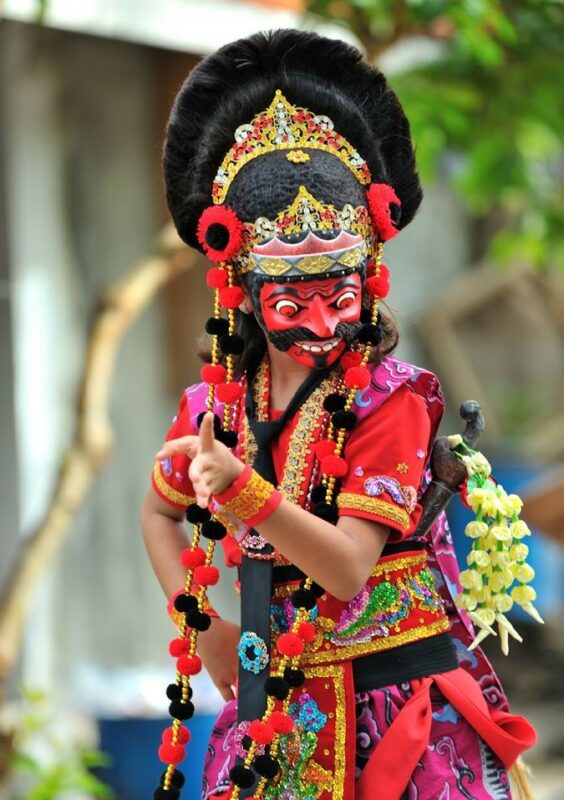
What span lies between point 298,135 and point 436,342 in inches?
229

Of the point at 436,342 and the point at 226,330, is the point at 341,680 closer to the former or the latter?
the point at 226,330

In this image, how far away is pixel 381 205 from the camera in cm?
235

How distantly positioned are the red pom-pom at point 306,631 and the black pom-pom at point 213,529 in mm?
232

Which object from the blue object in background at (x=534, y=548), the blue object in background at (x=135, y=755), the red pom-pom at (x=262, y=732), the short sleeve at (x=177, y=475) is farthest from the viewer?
the blue object in background at (x=534, y=548)

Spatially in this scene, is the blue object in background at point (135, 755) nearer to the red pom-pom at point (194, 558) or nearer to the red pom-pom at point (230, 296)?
the red pom-pom at point (194, 558)

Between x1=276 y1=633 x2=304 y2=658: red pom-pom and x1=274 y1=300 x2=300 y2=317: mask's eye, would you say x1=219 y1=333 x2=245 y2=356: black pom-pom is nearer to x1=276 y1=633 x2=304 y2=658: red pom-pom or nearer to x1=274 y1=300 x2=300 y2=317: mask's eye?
x1=274 y1=300 x2=300 y2=317: mask's eye

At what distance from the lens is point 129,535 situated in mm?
5855

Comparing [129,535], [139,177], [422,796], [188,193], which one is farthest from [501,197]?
[422,796]

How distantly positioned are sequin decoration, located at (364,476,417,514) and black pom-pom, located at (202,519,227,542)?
11.6 inches

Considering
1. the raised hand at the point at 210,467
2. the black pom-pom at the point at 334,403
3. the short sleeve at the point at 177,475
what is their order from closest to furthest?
the raised hand at the point at 210,467, the black pom-pom at the point at 334,403, the short sleeve at the point at 177,475

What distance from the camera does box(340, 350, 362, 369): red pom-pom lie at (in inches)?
93.4

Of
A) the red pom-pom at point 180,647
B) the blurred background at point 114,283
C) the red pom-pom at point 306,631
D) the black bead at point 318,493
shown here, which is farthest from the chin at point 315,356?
the blurred background at point 114,283

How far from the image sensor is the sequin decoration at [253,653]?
7.72ft

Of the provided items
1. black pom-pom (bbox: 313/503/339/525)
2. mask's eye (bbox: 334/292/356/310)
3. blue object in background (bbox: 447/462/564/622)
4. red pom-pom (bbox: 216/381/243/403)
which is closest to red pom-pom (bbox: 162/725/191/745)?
black pom-pom (bbox: 313/503/339/525)
